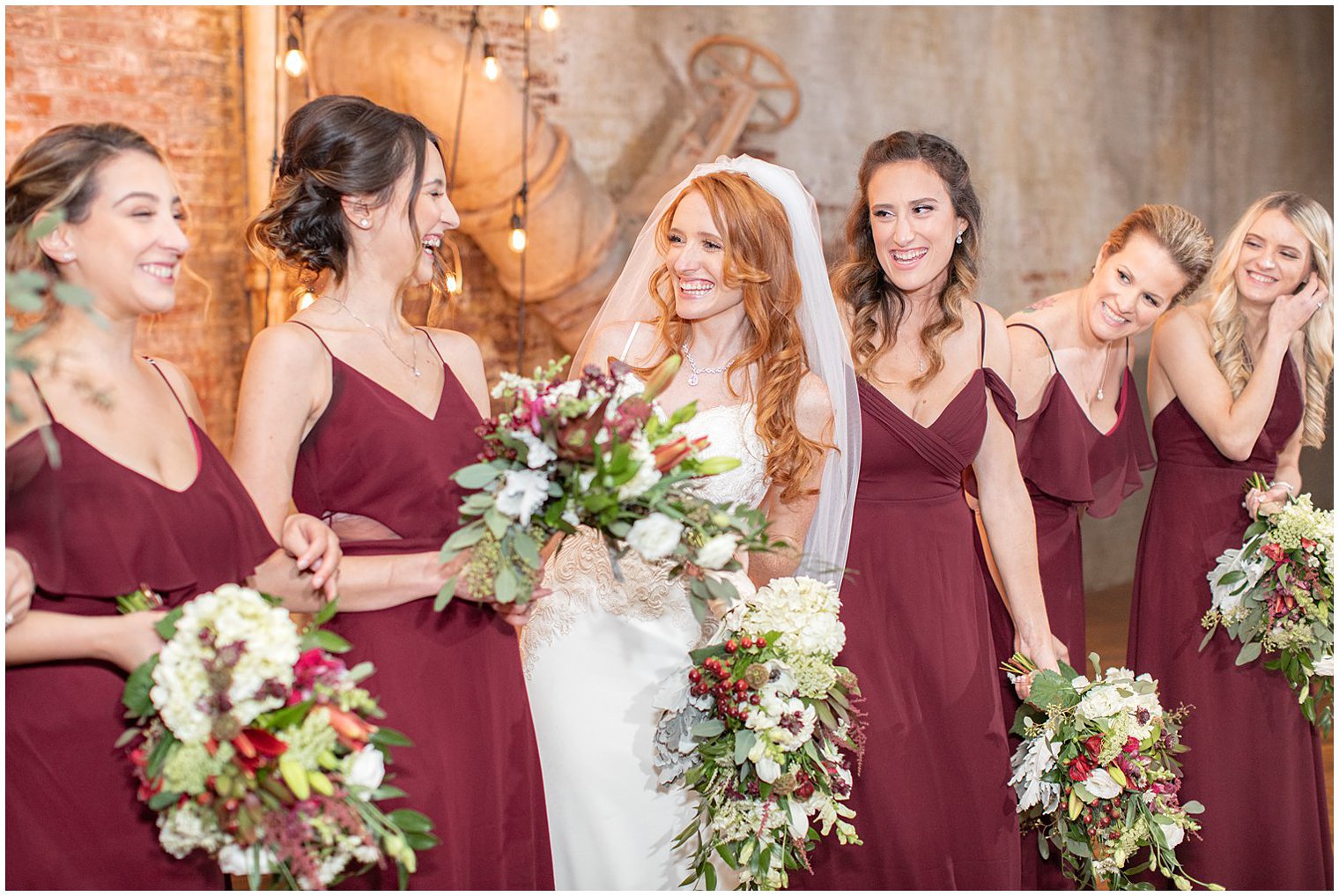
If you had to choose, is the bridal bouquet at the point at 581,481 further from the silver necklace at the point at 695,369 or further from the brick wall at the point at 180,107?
the brick wall at the point at 180,107

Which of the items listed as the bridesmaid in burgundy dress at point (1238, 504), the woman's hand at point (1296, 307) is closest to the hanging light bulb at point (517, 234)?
the bridesmaid in burgundy dress at point (1238, 504)

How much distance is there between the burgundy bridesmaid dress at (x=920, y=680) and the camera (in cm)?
366

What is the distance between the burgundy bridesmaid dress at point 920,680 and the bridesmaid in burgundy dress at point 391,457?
1.07 metres

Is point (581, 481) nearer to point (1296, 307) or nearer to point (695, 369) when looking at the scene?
point (695, 369)

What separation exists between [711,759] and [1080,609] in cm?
206

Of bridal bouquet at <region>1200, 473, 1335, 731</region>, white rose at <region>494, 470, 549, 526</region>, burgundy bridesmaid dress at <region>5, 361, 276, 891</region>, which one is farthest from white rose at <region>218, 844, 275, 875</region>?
bridal bouquet at <region>1200, 473, 1335, 731</region>

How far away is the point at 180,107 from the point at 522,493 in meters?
4.72

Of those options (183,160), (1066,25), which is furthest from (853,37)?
(183,160)

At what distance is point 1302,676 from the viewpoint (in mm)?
4426

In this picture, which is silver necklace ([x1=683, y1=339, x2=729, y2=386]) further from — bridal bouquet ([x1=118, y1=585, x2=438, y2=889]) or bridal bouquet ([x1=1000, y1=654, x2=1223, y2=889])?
bridal bouquet ([x1=118, y1=585, x2=438, y2=889])

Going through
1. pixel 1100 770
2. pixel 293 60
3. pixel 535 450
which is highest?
pixel 293 60

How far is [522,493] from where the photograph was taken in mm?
2621

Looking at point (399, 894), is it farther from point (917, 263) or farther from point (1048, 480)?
point (1048, 480)

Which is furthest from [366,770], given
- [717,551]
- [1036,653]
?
[1036,653]
